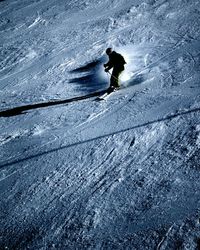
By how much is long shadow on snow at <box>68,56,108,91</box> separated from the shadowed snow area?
0.18 ft

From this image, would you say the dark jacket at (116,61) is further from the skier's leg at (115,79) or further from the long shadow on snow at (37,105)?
the long shadow on snow at (37,105)

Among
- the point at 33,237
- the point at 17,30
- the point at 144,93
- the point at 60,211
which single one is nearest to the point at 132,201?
the point at 60,211

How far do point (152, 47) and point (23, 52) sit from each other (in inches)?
210

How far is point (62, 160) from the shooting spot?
6.91m

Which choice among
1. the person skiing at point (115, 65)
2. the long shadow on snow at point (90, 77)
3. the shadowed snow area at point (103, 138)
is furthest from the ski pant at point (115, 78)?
the long shadow on snow at point (90, 77)

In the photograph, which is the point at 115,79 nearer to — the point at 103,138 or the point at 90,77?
the point at 90,77

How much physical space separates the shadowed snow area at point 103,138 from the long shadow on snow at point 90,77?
55 millimetres

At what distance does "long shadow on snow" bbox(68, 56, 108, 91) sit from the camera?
31.2 feet

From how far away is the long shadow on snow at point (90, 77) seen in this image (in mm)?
9508

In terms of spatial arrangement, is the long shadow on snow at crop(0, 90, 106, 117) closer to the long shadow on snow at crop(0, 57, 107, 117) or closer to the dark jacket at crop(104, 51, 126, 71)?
the long shadow on snow at crop(0, 57, 107, 117)

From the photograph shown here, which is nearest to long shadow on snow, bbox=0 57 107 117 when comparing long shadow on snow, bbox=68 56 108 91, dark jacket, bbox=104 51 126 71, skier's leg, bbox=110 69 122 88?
long shadow on snow, bbox=68 56 108 91

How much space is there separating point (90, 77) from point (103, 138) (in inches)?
134

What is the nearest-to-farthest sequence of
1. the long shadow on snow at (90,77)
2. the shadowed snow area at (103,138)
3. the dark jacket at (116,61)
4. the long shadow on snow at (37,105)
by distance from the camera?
1. the shadowed snow area at (103,138)
2. the dark jacket at (116,61)
3. the long shadow on snow at (37,105)
4. the long shadow on snow at (90,77)

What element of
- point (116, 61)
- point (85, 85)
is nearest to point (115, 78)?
point (116, 61)
